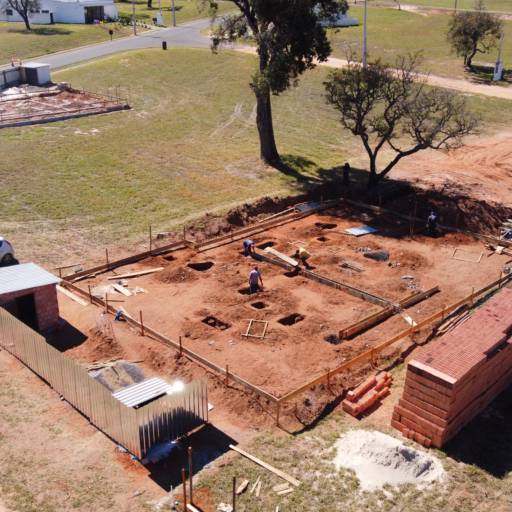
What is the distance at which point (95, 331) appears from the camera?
2188 centimetres

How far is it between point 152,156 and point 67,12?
55.2m

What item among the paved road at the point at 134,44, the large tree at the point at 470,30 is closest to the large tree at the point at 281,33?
the large tree at the point at 470,30

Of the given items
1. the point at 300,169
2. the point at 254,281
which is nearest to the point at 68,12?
the point at 300,169

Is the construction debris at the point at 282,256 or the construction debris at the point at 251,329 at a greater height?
the construction debris at the point at 282,256

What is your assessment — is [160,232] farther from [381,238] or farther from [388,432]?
[388,432]

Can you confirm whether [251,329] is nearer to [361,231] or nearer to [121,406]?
[121,406]

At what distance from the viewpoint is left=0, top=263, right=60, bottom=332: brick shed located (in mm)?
21172

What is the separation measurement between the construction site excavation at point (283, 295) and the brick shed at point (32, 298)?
114 centimetres

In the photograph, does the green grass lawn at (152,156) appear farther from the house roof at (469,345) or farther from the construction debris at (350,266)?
the house roof at (469,345)

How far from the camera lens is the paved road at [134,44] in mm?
65312

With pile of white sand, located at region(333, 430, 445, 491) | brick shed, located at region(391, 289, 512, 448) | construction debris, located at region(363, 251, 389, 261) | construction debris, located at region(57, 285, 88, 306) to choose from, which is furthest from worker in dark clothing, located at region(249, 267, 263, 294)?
pile of white sand, located at region(333, 430, 445, 491)

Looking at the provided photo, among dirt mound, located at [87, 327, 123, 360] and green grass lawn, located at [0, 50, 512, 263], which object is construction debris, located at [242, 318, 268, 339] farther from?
green grass lawn, located at [0, 50, 512, 263]

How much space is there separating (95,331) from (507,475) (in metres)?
13.2

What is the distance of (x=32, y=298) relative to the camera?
21438mm
